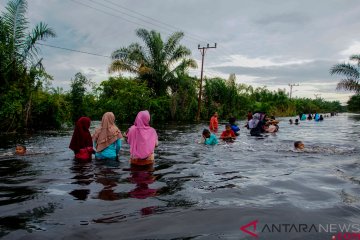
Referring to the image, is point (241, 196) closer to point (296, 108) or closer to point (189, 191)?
point (189, 191)

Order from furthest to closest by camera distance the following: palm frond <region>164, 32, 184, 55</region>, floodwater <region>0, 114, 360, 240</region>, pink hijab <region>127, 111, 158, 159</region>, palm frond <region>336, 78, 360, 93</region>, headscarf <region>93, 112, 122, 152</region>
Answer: palm frond <region>164, 32, 184, 55</region>, palm frond <region>336, 78, 360, 93</region>, headscarf <region>93, 112, 122, 152</region>, pink hijab <region>127, 111, 158, 159</region>, floodwater <region>0, 114, 360, 240</region>

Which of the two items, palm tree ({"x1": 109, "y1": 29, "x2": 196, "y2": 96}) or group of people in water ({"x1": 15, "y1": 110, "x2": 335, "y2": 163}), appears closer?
group of people in water ({"x1": 15, "y1": 110, "x2": 335, "y2": 163})

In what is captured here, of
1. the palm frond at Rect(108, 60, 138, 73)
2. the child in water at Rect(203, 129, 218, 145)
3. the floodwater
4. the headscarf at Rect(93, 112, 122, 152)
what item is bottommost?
the floodwater

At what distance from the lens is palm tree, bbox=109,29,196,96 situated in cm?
3005

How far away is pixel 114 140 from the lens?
27.6 ft

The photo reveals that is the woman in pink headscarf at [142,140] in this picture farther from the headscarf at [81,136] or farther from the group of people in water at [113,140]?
the headscarf at [81,136]

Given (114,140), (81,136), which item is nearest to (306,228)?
(114,140)

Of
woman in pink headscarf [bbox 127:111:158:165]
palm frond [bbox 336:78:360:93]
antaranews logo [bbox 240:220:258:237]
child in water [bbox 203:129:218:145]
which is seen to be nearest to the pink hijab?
woman in pink headscarf [bbox 127:111:158:165]

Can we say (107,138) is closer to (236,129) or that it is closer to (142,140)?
(142,140)

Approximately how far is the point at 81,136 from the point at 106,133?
716mm

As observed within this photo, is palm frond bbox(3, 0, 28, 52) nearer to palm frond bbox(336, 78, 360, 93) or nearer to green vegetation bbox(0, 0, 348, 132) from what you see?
green vegetation bbox(0, 0, 348, 132)

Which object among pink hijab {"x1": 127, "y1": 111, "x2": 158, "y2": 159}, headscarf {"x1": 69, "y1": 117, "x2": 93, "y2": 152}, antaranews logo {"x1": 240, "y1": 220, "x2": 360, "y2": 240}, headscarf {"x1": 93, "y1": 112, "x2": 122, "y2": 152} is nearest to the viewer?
antaranews logo {"x1": 240, "y1": 220, "x2": 360, "y2": 240}

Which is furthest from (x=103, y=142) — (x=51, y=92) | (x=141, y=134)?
(x=51, y=92)

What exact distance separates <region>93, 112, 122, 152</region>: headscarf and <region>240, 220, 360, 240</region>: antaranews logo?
4.80m
